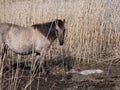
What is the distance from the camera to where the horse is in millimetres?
7004

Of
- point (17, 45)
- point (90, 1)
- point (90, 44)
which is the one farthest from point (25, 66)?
point (90, 1)

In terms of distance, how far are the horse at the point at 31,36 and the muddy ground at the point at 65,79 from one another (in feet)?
1.59

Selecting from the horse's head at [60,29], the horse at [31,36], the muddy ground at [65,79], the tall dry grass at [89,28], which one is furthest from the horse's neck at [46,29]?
the tall dry grass at [89,28]

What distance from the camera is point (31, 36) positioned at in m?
7.08

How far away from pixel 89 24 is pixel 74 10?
572 mm

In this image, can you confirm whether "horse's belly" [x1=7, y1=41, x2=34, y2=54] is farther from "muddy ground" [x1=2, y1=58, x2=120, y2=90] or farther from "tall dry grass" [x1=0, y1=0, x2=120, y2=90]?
"tall dry grass" [x1=0, y1=0, x2=120, y2=90]

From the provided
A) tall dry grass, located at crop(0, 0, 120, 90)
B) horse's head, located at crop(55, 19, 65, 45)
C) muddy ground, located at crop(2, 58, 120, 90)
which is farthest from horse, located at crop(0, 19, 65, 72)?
tall dry grass, located at crop(0, 0, 120, 90)

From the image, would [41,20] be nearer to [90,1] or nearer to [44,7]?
[44,7]

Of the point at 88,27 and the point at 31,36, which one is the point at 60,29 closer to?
the point at 31,36

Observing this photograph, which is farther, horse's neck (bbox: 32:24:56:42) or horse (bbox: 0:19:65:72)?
horse's neck (bbox: 32:24:56:42)

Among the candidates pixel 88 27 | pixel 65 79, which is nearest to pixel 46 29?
pixel 65 79

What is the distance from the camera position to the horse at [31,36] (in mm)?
7004

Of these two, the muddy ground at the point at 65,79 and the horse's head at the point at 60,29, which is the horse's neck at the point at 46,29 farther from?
the muddy ground at the point at 65,79

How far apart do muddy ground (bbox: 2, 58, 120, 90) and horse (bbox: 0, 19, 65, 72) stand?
0.48m
